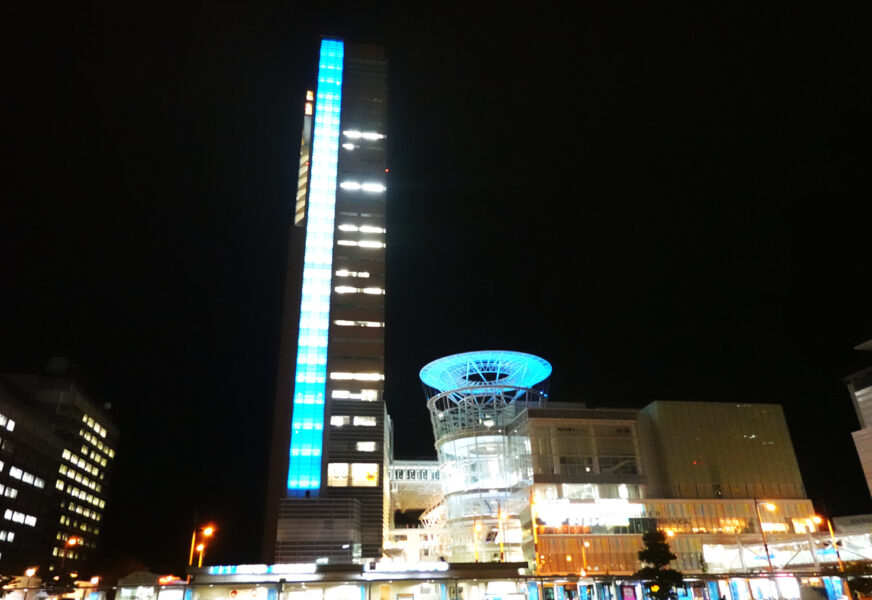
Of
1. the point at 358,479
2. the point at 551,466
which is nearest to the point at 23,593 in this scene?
the point at 358,479

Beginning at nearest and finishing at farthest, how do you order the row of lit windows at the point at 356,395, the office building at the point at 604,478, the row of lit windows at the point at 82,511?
the office building at the point at 604,478, the row of lit windows at the point at 356,395, the row of lit windows at the point at 82,511

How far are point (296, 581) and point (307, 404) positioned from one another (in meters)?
64.2

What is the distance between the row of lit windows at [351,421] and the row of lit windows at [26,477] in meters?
57.6

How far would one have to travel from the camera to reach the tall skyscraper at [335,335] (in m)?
109

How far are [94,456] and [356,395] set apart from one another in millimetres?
81795

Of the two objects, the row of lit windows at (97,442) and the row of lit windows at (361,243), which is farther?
the row of lit windows at (97,442)

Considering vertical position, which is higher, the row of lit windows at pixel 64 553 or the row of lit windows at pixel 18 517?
the row of lit windows at pixel 18 517

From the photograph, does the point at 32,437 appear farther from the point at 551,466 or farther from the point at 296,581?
the point at 551,466

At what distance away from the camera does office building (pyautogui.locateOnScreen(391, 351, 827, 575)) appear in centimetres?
9425

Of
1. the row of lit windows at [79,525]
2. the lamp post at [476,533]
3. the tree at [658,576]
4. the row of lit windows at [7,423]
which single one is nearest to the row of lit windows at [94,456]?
the row of lit windows at [79,525]

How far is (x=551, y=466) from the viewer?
101 meters

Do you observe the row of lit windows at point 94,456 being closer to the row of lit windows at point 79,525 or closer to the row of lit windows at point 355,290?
the row of lit windows at point 79,525

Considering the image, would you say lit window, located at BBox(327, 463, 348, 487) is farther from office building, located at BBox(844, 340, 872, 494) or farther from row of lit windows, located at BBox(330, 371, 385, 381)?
office building, located at BBox(844, 340, 872, 494)

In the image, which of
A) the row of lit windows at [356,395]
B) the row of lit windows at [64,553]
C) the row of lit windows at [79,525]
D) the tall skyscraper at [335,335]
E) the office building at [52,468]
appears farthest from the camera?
the row of lit windows at [79,525]
